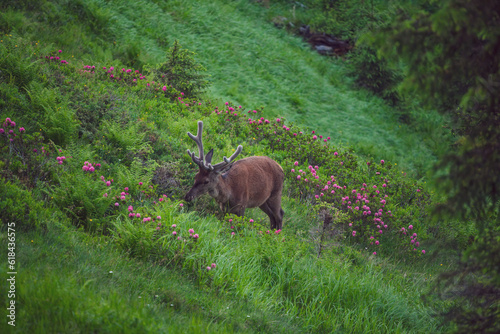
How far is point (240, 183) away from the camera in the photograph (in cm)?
848

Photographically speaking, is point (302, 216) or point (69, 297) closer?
point (69, 297)

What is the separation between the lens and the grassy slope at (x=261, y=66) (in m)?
14.9

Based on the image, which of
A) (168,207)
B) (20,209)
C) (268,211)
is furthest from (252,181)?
(20,209)

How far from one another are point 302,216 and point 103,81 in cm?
599

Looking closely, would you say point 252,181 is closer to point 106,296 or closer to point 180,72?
point 106,296

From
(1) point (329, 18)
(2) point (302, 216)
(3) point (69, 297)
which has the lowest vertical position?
(2) point (302, 216)

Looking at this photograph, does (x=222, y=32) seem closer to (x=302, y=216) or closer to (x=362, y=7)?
(x=362, y=7)

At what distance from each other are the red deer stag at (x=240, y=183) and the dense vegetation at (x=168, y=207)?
1.33ft

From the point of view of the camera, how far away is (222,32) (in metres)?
19.5

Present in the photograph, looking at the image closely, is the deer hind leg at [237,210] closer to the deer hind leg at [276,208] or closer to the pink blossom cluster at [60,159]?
the deer hind leg at [276,208]

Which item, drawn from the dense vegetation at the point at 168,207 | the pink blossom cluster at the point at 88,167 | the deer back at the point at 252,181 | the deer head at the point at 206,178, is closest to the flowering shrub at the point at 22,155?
the dense vegetation at the point at 168,207

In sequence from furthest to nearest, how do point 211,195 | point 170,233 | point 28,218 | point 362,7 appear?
point 362,7 < point 211,195 < point 170,233 < point 28,218

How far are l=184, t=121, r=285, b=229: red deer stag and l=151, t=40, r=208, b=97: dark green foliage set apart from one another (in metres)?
4.65

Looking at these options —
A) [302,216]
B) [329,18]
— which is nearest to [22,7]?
[302,216]
